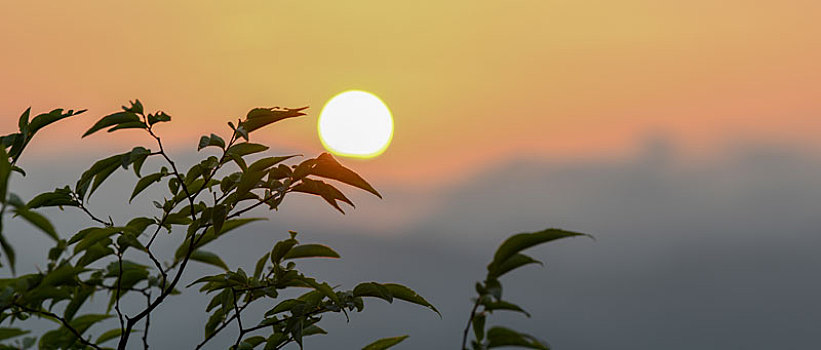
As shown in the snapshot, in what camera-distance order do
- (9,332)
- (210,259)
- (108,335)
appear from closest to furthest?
(9,332)
(210,259)
(108,335)

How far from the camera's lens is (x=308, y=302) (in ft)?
9.04

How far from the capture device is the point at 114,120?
2.56 meters

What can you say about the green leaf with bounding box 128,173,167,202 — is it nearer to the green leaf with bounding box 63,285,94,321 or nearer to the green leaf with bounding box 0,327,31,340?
the green leaf with bounding box 63,285,94,321

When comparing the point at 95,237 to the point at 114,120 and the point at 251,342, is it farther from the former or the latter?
the point at 251,342

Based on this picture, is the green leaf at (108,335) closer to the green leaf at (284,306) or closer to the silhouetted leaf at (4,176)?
the green leaf at (284,306)

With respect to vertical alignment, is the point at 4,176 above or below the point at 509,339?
above

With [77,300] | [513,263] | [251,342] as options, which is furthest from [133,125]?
[513,263]

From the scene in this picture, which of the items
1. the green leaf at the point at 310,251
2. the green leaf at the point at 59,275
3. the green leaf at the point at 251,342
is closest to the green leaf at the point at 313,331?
the green leaf at the point at 251,342

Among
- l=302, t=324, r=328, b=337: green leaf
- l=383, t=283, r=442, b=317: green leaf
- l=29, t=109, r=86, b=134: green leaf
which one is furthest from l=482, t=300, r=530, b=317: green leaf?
l=29, t=109, r=86, b=134: green leaf

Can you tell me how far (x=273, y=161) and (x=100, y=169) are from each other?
0.56 m

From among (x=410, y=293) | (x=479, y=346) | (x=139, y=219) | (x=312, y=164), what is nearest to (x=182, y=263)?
(x=139, y=219)

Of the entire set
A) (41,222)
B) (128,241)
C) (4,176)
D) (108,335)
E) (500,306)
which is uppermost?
(4,176)

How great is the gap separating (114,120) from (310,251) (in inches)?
29.3

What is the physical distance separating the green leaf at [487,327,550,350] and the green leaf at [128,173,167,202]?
55.9 inches
